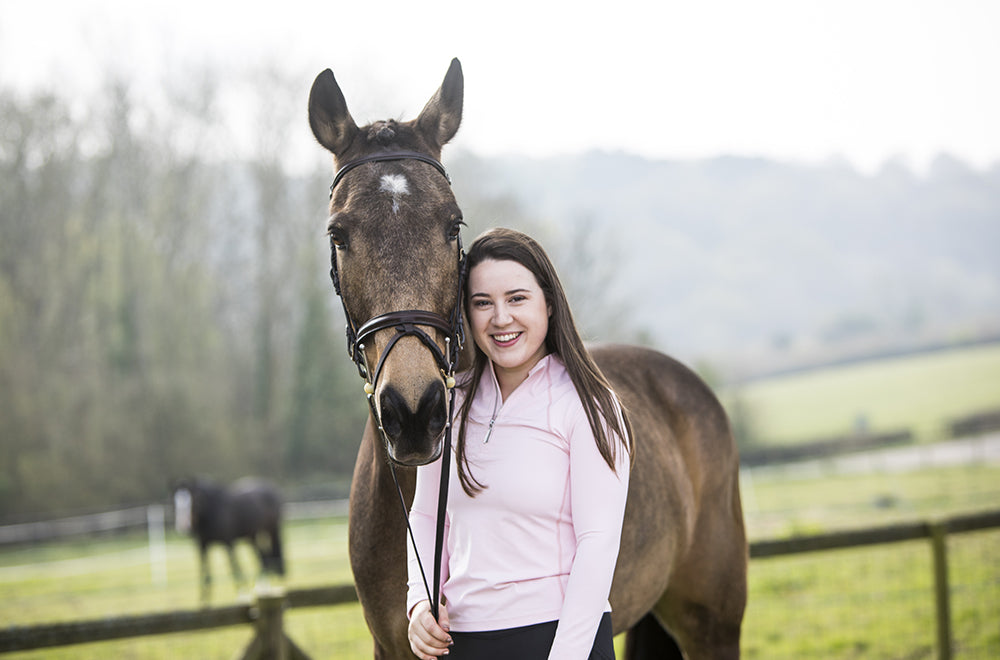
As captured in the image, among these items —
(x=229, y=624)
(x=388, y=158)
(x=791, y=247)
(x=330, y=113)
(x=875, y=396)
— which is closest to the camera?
(x=388, y=158)

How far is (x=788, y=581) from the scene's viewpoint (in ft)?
28.4

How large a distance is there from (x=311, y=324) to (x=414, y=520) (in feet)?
77.5

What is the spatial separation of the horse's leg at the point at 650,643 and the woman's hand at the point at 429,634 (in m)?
1.96

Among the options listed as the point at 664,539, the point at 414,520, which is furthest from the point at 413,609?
the point at 664,539

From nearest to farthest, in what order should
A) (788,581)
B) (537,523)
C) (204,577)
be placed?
1. (537,523)
2. (788,581)
3. (204,577)

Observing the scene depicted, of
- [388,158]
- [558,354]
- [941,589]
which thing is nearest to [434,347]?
[558,354]

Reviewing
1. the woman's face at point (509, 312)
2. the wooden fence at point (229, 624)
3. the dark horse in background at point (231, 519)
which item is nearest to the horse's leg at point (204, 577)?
the dark horse in background at point (231, 519)

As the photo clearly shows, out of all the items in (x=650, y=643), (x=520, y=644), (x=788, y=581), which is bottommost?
(x=788, y=581)

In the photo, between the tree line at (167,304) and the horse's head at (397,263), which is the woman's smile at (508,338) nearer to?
the horse's head at (397,263)

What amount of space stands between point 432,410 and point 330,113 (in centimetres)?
105

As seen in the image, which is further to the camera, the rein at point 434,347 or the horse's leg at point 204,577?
the horse's leg at point 204,577

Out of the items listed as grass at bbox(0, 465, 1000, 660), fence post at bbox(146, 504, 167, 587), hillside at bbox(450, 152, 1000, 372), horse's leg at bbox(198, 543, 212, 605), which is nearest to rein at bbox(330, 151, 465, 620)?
grass at bbox(0, 465, 1000, 660)

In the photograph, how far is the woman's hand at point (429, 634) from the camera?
178cm

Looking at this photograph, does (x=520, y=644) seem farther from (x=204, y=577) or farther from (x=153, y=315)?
(x=153, y=315)
